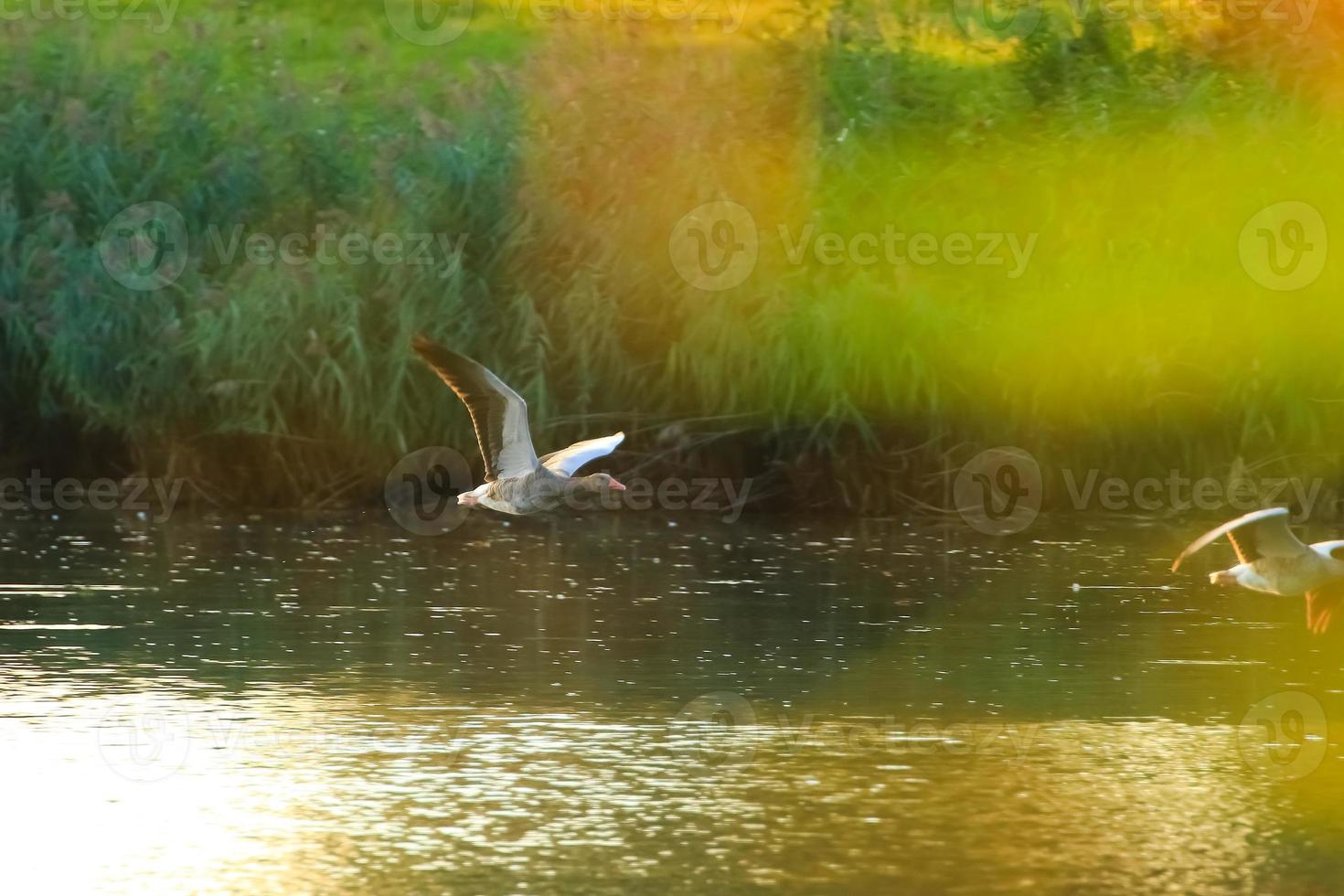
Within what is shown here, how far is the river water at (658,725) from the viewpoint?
10336 mm

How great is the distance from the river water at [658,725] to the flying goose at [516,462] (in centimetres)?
113

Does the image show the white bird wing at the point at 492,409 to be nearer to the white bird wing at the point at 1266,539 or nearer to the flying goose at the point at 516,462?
the flying goose at the point at 516,462

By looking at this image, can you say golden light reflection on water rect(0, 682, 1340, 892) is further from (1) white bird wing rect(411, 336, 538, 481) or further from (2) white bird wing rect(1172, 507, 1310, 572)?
(1) white bird wing rect(411, 336, 538, 481)

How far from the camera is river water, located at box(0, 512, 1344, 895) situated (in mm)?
10336

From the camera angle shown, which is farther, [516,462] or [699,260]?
[699,260]

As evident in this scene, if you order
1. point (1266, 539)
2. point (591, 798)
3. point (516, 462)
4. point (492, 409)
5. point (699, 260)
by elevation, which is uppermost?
point (699, 260)

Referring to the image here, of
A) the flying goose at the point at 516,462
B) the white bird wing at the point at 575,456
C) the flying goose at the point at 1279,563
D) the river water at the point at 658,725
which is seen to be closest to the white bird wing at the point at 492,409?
the flying goose at the point at 516,462

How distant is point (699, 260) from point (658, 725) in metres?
12.3

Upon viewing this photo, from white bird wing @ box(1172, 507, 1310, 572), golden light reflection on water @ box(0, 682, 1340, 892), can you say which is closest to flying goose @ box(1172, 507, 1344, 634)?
white bird wing @ box(1172, 507, 1310, 572)

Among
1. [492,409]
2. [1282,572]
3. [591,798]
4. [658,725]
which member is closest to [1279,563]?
[1282,572]

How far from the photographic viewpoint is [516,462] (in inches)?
631

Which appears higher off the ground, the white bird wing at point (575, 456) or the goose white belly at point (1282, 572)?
the white bird wing at point (575, 456)

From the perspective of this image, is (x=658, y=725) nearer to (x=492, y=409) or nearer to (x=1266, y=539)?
(x=492, y=409)

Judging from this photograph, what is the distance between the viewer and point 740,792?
11.6 metres
